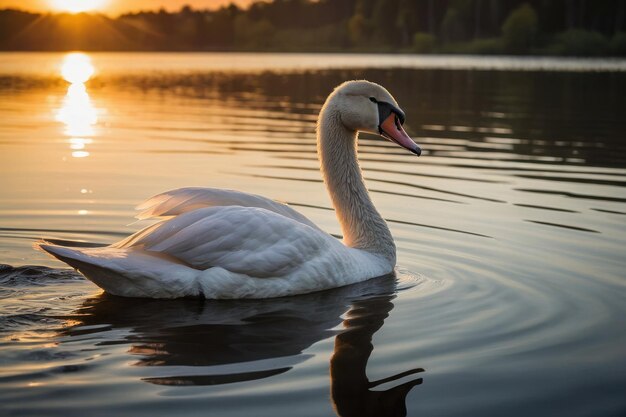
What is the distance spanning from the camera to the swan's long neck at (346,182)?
945cm

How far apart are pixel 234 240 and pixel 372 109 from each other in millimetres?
2301

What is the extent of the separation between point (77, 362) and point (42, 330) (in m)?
0.84

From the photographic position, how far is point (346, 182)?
9.58 metres

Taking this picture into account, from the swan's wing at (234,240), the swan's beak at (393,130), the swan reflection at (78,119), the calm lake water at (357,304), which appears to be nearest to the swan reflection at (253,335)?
the calm lake water at (357,304)

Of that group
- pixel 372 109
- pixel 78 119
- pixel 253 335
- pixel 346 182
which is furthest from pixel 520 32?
pixel 253 335

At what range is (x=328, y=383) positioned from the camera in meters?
5.90

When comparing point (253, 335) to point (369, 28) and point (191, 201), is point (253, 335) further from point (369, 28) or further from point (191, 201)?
point (369, 28)

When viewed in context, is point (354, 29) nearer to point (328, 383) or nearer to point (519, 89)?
point (519, 89)

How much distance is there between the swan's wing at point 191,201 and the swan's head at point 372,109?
4.58 ft

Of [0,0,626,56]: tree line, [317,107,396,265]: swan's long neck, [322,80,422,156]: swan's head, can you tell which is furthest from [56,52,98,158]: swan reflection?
[0,0,626,56]: tree line

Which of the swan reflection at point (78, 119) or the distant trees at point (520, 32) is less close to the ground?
the distant trees at point (520, 32)

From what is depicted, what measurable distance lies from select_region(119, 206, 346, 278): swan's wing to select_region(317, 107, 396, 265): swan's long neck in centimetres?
142

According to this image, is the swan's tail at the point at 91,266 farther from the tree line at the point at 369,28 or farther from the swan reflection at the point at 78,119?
the tree line at the point at 369,28

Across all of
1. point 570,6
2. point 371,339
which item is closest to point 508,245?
point 371,339
